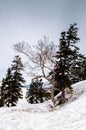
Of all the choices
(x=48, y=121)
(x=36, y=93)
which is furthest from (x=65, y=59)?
(x=36, y=93)

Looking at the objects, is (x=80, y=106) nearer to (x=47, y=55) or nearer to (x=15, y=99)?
(x=47, y=55)

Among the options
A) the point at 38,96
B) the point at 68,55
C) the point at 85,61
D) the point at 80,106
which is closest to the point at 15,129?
the point at 80,106

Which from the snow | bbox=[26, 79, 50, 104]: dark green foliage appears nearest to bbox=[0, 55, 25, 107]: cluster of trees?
bbox=[26, 79, 50, 104]: dark green foliage

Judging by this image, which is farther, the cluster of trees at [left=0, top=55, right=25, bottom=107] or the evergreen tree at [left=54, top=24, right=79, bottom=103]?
the cluster of trees at [left=0, top=55, right=25, bottom=107]

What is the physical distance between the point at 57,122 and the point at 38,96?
38.9m

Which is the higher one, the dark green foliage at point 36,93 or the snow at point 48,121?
the dark green foliage at point 36,93

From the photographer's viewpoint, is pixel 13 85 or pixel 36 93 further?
pixel 36 93

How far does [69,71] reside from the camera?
31.5m

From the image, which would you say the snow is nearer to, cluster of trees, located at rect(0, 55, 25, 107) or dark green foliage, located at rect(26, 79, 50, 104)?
cluster of trees, located at rect(0, 55, 25, 107)

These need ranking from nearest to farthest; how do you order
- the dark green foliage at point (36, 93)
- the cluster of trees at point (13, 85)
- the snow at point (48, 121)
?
1. the snow at point (48, 121)
2. the cluster of trees at point (13, 85)
3. the dark green foliage at point (36, 93)

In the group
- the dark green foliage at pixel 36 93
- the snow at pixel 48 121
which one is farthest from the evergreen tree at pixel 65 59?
the dark green foliage at pixel 36 93

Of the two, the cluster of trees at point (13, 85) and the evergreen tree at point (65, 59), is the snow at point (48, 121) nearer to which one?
the evergreen tree at point (65, 59)

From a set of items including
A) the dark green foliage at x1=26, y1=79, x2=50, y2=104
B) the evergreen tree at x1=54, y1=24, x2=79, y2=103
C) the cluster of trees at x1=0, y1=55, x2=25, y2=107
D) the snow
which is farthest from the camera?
the dark green foliage at x1=26, y1=79, x2=50, y2=104

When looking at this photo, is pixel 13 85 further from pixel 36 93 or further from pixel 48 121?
pixel 48 121
